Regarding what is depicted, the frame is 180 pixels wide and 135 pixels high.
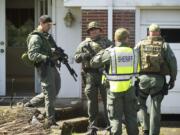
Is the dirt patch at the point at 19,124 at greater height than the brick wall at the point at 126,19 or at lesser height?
lesser

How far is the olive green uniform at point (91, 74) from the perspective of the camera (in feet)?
35.7

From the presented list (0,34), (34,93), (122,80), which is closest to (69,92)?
(34,93)

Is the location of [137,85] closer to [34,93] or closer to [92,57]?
[92,57]

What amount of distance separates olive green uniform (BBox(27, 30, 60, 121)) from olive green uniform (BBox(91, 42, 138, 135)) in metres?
1.33

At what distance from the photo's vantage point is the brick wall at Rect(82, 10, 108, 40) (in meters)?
13.5

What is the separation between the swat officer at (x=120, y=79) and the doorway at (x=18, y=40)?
696 cm

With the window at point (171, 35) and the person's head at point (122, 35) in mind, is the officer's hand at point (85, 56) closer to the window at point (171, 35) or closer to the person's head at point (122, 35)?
the person's head at point (122, 35)

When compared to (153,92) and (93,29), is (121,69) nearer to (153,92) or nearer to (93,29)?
(153,92)

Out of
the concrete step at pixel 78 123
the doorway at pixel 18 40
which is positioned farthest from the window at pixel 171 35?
the doorway at pixel 18 40

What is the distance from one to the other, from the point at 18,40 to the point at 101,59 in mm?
8566

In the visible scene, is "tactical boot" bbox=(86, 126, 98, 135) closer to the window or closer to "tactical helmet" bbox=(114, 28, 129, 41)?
"tactical helmet" bbox=(114, 28, 129, 41)

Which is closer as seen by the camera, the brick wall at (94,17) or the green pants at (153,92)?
the green pants at (153,92)

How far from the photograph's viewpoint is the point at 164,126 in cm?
1341

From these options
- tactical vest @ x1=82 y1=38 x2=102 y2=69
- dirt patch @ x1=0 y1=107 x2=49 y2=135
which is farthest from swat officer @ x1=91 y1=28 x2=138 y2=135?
dirt patch @ x1=0 y1=107 x2=49 y2=135
